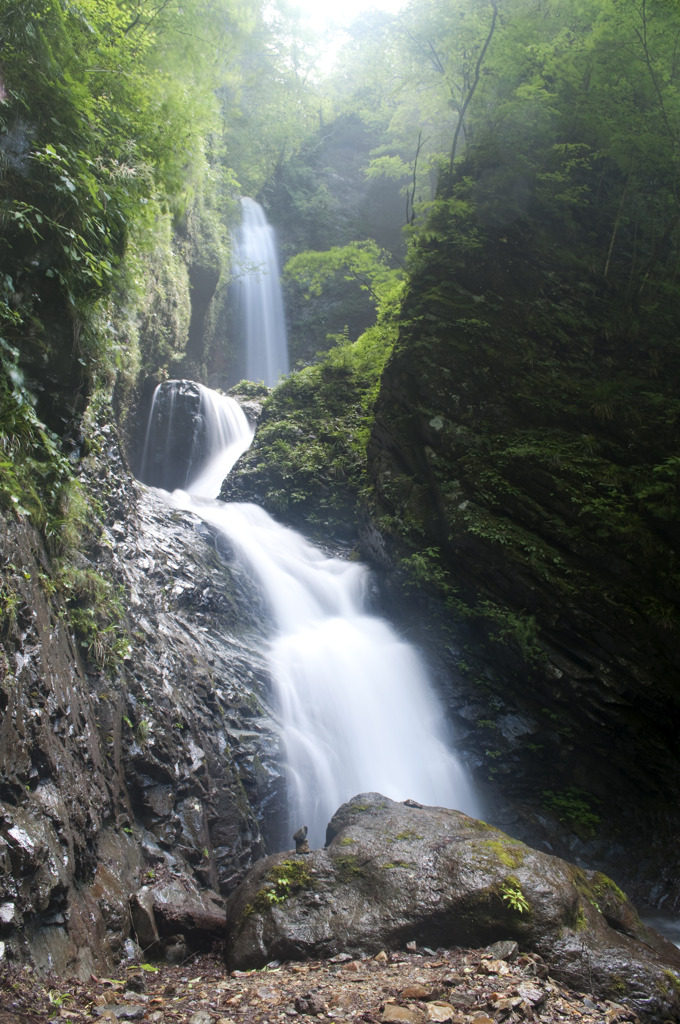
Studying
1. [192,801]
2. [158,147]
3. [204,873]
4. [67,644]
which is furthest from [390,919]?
[158,147]

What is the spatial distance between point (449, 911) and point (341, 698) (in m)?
4.34

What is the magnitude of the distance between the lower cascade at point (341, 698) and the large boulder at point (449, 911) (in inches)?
89.4

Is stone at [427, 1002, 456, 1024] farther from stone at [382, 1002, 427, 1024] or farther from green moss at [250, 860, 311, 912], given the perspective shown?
green moss at [250, 860, 311, 912]

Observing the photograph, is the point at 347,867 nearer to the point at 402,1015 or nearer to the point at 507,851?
the point at 507,851

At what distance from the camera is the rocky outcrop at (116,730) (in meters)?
3.23

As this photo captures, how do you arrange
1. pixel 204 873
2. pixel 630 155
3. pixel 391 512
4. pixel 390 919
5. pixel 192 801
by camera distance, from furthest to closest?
1. pixel 630 155
2. pixel 391 512
3. pixel 192 801
4. pixel 204 873
5. pixel 390 919

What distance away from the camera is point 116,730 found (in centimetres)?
496

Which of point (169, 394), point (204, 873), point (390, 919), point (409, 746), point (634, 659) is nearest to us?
point (390, 919)

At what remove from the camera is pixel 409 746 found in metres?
8.22

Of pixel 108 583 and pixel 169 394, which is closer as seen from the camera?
pixel 108 583

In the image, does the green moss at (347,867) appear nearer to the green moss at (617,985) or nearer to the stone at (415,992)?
the stone at (415,992)

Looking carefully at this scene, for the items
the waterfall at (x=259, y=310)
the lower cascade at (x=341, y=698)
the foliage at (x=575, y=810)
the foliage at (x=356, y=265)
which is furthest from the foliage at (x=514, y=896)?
the waterfall at (x=259, y=310)

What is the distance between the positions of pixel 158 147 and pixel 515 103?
9448 mm

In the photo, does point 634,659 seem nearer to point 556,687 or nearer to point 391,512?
point 556,687
